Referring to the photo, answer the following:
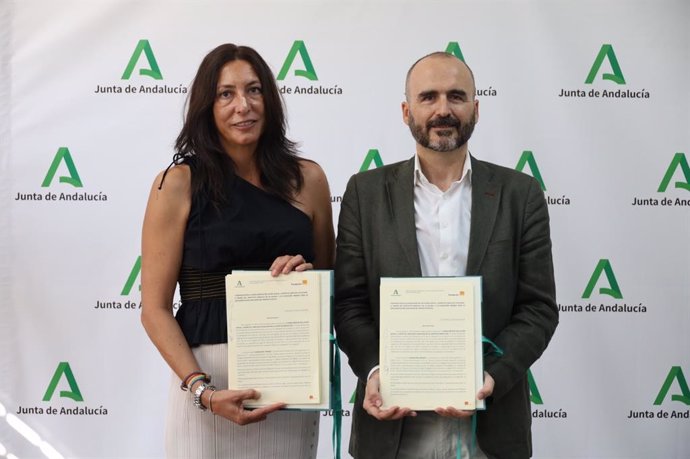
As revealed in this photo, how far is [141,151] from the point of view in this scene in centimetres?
434

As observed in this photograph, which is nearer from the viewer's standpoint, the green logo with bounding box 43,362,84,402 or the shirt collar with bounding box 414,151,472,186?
the shirt collar with bounding box 414,151,472,186

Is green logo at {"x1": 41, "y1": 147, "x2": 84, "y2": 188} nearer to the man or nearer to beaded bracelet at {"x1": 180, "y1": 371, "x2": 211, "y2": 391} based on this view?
beaded bracelet at {"x1": 180, "y1": 371, "x2": 211, "y2": 391}

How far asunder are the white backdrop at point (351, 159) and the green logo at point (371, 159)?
0.02 meters

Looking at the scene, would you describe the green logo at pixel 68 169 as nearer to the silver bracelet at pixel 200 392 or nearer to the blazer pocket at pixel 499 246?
the silver bracelet at pixel 200 392

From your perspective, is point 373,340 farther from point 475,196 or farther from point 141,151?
point 141,151

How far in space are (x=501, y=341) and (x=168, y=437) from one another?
1.04m

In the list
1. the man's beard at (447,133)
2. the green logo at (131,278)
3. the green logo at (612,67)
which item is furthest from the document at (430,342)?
the green logo at (612,67)

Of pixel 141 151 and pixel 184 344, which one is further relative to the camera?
pixel 141 151

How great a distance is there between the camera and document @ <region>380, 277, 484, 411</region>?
2.28 meters

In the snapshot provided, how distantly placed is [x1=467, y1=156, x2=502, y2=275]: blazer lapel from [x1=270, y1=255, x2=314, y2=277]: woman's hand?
463mm

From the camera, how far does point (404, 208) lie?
2.46 meters

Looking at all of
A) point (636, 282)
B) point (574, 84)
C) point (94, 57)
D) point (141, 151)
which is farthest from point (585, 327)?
point (94, 57)

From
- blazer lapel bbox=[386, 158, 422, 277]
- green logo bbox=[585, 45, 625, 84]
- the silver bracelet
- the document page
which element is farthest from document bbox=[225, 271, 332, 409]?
green logo bbox=[585, 45, 625, 84]

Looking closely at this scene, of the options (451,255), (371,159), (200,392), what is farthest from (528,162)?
(200,392)
